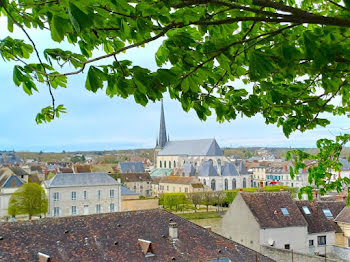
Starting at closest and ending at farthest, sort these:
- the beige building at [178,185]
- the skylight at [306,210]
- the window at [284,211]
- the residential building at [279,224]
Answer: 1. the residential building at [279,224]
2. the window at [284,211]
3. the skylight at [306,210]
4. the beige building at [178,185]

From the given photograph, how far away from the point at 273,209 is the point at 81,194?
24822mm

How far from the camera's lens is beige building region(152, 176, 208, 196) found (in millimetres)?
64500

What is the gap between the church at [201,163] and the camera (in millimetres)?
70500

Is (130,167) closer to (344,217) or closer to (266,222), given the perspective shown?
(344,217)

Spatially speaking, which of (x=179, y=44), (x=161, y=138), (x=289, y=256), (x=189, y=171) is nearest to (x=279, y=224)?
(x=289, y=256)

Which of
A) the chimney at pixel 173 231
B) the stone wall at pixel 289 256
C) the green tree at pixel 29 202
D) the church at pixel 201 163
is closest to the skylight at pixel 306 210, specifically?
the stone wall at pixel 289 256

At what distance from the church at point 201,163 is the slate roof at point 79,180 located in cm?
2889

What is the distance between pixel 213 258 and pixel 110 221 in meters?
5.23

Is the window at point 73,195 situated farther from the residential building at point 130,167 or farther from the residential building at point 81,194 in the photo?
the residential building at point 130,167

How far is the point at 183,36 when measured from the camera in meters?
3.16

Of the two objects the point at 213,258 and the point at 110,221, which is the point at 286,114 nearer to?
the point at 213,258

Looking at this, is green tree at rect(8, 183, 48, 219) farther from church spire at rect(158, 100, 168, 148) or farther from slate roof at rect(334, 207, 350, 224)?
church spire at rect(158, 100, 168, 148)

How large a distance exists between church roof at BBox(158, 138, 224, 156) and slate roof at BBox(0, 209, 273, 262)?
66893 millimetres

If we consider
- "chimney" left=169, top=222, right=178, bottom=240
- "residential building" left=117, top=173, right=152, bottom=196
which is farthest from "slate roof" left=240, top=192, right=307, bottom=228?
"residential building" left=117, top=173, right=152, bottom=196
